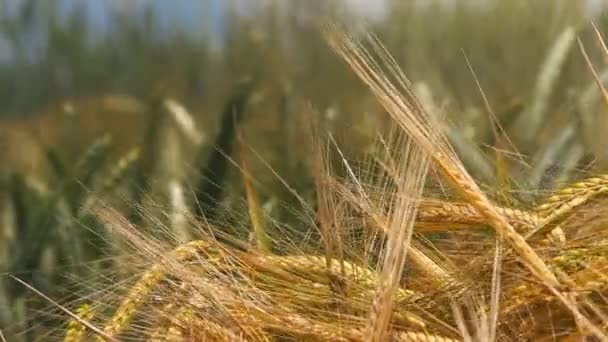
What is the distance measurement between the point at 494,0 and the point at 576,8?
410mm

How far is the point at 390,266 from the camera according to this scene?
0.70 meters

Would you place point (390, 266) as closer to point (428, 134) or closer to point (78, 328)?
point (428, 134)

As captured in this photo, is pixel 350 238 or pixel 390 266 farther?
pixel 350 238

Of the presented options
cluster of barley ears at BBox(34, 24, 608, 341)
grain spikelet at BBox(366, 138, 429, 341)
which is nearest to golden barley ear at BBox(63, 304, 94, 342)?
cluster of barley ears at BBox(34, 24, 608, 341)

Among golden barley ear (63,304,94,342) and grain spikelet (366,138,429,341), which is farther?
golden barley ear (63,304,94,342)

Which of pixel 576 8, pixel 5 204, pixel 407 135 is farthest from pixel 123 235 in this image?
pixel 576 8

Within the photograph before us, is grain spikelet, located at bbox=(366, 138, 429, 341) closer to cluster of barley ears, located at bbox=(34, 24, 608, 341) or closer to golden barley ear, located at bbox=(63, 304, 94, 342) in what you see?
cluster of barley ears, located at bbox=(34, 24, 608, 341)

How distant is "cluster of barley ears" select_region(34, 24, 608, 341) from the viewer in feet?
2.36

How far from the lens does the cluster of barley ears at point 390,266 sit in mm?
719

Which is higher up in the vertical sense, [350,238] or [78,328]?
[350,238]

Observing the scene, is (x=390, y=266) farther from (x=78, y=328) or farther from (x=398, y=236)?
(x=78, y=328)

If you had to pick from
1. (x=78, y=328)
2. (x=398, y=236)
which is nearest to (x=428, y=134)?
(x=398, y=236)

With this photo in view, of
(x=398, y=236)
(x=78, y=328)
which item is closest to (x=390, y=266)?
(x=398, y=236)

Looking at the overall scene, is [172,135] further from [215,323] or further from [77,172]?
[215,323]
